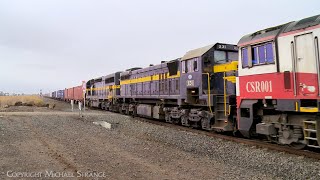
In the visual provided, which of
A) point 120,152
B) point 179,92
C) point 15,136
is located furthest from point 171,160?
point 179,92

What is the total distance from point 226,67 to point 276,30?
13.5 feet

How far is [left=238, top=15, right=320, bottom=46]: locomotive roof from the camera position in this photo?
8477mm

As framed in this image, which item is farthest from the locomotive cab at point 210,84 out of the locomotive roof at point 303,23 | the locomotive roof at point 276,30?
the locomotive roof at point 303,23

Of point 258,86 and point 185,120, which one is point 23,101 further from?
point 258,86

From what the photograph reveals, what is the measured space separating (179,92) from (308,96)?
8.97m

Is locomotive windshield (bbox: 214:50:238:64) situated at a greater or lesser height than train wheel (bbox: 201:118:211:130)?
greater

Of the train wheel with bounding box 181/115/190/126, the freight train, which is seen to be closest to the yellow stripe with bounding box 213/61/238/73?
the freight train

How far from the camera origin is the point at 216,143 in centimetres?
1138

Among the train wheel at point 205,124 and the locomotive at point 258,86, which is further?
the train wheel at point 205,124

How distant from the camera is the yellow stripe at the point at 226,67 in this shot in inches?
506

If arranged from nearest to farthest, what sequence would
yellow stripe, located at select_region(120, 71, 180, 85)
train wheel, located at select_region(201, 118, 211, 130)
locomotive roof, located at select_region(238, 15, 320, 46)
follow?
locomotive roof, located at select_region(238, 15, 320, 46) < train wheel, located at select_region(201, 118, 211, 130) < yellow stripe, located at select_region(120, 71, 180, 85)

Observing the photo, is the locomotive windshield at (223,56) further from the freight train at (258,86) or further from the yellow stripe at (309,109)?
the yellow stripe at (309,109)

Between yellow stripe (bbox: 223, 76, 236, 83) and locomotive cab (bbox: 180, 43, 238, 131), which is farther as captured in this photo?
locomotive cab (bbox: 180, 43, 238, 131)

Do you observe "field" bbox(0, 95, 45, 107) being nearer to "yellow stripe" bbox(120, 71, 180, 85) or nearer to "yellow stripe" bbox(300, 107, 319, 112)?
"yellow stripe" bbox(120, 71, 180, 85)
